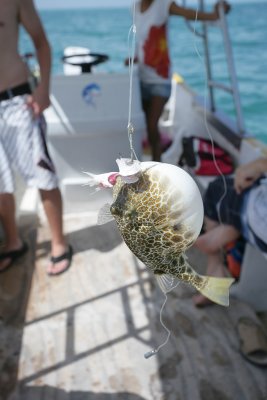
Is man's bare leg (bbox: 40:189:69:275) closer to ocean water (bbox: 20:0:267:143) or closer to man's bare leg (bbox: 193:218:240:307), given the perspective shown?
man's bare leg (bbox: 193:218:240:307)

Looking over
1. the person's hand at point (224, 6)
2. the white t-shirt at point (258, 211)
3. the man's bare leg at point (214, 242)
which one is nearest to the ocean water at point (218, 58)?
the person's hand at point (224, 6)

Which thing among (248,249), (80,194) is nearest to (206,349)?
(248,249)

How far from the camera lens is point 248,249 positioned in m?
2.06

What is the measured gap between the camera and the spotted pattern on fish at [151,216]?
0.71 metres

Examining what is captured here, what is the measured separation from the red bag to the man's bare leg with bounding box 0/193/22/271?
1218mm

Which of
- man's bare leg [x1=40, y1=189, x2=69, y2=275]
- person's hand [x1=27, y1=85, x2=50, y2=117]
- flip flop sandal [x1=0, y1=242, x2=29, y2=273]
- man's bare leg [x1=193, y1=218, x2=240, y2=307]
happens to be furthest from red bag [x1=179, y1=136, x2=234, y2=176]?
flip flop sandal [x1=0, y1=242, x2=29, y2=273]

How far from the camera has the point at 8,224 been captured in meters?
2.43

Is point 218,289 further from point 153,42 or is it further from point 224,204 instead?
point 153,42

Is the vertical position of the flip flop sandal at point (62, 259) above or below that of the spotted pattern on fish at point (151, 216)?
below

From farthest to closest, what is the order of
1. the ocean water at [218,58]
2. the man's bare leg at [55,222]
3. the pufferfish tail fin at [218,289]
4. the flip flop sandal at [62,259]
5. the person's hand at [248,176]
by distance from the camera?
the ocean water at [218,58]
the flip flop sandal at [62,259]
the man's bare leg at [55,222]
the person's hand at [248,176]
the pufferfish tail fin at [218,289]

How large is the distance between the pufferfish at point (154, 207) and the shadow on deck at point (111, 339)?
114cm

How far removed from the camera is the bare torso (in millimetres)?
1871

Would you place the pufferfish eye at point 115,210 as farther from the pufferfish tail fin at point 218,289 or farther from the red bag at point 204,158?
the red bag at point 204,158

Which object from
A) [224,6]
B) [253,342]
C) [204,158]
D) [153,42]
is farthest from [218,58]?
[253,342]
